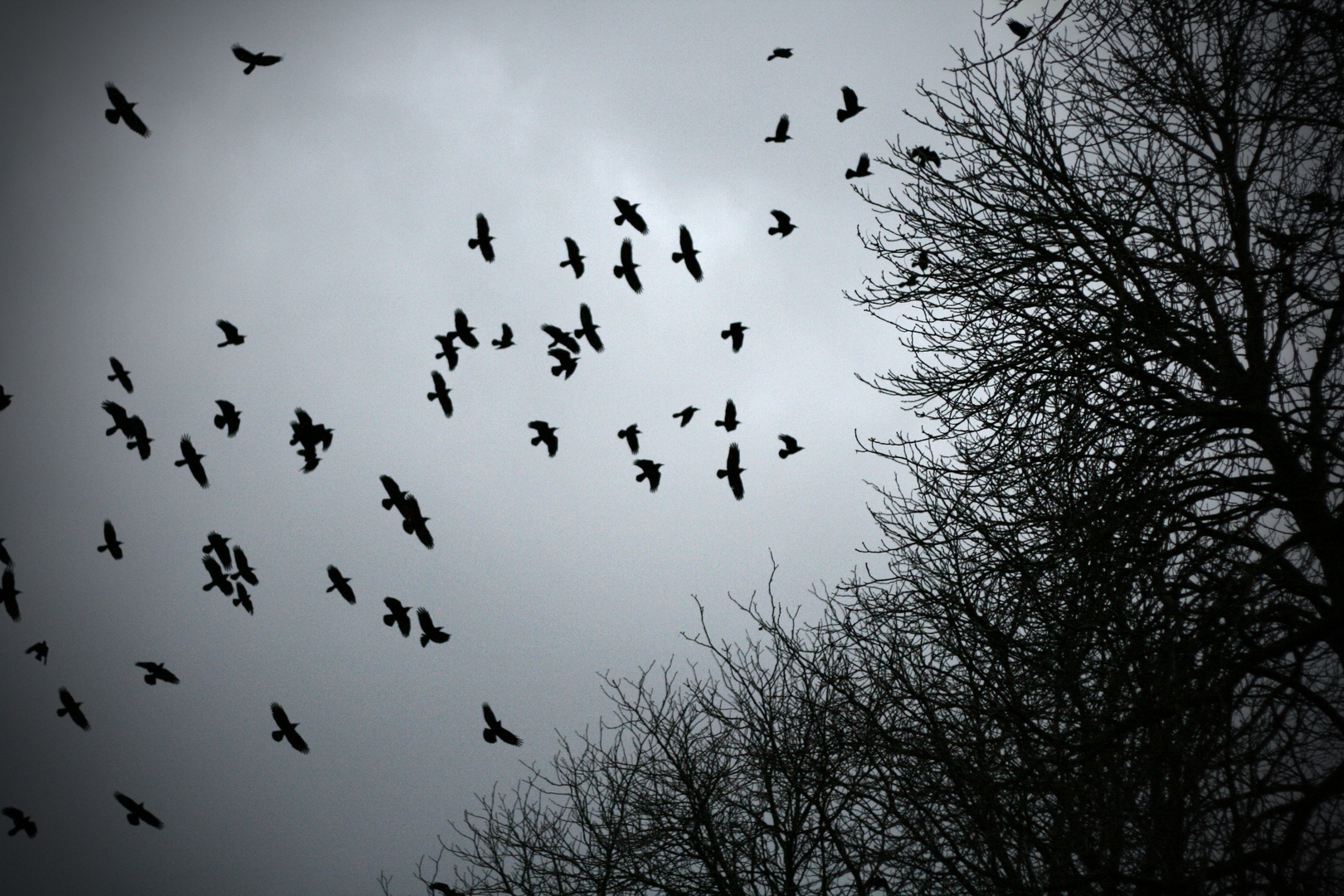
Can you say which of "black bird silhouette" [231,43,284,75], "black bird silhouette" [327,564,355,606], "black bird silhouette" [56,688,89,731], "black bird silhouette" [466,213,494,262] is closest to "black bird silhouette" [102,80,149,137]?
"black bird silhouette" [231,43,284,75]

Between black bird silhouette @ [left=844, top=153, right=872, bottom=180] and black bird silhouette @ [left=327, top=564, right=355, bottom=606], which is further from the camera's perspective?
black bird silhouette @ [left=327, top=564, right=355, bottom=606]

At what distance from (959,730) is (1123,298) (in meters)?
2.92

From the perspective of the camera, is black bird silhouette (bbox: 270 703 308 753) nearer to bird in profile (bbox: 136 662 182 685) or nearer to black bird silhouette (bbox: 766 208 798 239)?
bird in profile (bbox: 136 662 182 685)

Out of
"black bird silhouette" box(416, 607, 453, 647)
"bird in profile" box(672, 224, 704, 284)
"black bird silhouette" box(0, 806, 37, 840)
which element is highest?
"bird in profile" box(672, 224, 704, 284)

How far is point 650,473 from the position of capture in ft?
39.6

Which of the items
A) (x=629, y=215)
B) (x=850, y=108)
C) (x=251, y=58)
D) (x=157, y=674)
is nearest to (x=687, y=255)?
(x=629, y=215)

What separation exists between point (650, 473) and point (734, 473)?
Answer: 1.41 meters

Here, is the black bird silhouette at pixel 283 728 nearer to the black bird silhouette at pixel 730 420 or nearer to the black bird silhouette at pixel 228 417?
the black bird silhouette at pixel 228 417

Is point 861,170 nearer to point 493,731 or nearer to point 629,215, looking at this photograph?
point 629,215

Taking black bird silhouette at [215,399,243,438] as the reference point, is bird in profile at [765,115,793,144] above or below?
above

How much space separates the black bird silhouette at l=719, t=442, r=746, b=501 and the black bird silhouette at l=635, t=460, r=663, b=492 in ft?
3.56

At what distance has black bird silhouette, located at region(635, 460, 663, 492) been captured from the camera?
11.8 metres

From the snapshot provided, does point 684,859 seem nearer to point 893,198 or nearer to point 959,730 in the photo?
point 959,730

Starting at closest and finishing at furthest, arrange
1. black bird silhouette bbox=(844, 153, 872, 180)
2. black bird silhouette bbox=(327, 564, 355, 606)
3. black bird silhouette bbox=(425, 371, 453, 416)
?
black bird silhouette bbox=(844, 153, 872, 180)
black bird silhouette bbox=(327, 564, 355, 606)
black bird silhouette bbox=(425, 371, 453, 416)
